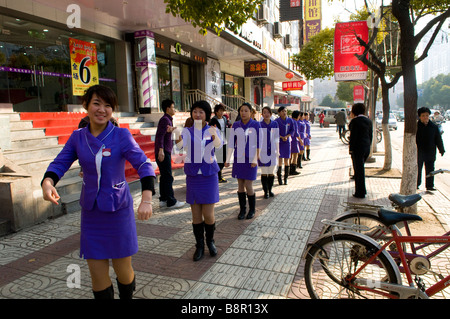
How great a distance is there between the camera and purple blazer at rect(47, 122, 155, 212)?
7.36ft

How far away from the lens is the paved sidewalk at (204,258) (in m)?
3.15

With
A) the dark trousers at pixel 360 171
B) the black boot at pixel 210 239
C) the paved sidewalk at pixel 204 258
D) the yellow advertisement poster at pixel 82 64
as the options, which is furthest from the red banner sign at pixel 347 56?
the yellow advertisement poster at pixel 82 64

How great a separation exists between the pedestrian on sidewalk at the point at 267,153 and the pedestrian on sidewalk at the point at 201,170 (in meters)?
2.57

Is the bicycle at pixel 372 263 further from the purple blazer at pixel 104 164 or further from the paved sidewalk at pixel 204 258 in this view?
the purple blazer at pixel 104 164

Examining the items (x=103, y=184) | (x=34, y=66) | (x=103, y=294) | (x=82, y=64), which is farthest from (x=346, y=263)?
(x=82, y=64)

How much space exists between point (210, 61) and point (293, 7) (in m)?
11.6

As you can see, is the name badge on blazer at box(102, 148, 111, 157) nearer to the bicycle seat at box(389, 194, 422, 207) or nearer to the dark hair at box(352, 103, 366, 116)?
A: the bicycle seat at box(389, 194, 422, 207)

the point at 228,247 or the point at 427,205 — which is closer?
the point at 228,247

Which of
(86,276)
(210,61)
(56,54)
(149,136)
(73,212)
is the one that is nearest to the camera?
(86,276)

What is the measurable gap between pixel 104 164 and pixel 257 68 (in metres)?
16.6

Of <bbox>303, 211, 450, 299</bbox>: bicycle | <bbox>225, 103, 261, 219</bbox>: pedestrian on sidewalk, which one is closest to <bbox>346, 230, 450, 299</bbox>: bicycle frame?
<bbox>303, 211, 450, 299</bbox>: bicycle

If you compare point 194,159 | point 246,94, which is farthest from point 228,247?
point 246,94
